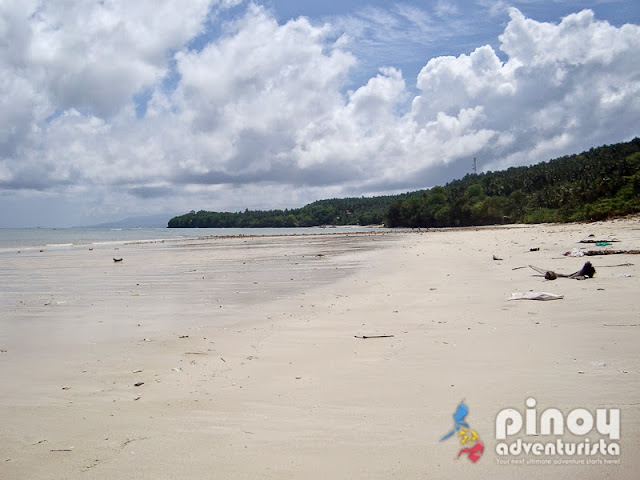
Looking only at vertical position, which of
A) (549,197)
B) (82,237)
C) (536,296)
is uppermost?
(549,197)

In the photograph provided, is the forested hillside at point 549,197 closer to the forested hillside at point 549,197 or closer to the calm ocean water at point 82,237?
the forested hillside at point 549,197

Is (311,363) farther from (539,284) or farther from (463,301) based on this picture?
(539,284)

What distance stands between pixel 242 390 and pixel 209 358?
142 centimetres

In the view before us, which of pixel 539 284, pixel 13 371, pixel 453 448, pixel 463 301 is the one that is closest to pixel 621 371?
pixel 453 448

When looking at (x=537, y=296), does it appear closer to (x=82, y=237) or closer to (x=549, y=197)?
(x=82, y=237)
